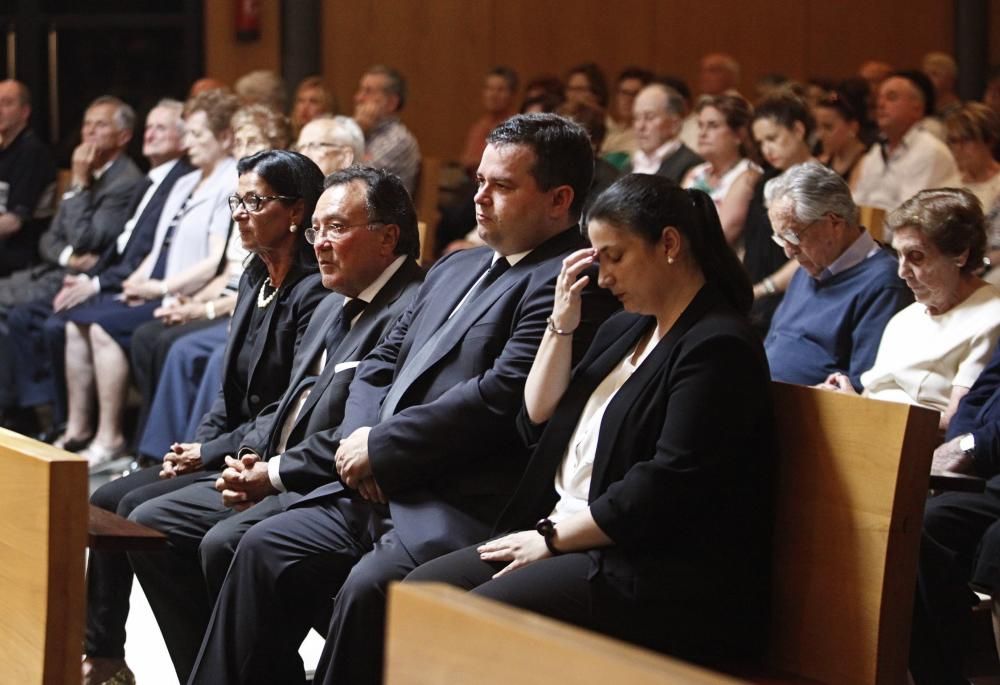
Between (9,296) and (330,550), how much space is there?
370cm

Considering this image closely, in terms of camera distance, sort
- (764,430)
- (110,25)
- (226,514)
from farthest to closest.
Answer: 1. (110,25)
2. (226,514)
3. (764,430)

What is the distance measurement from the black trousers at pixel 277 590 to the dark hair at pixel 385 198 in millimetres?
695

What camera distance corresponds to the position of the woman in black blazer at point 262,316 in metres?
3.61

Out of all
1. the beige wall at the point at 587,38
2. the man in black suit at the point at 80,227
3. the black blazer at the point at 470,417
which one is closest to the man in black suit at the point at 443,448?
the black blazer at the point at 470,417

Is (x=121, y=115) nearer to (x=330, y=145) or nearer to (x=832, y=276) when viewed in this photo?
(x=330, y=145)

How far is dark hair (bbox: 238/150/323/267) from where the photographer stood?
3.67 m

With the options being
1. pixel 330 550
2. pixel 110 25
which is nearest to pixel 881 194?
pixel 330 550

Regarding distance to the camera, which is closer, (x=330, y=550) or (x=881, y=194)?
(x=330, y=550)

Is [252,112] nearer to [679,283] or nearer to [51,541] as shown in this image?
[679,283]

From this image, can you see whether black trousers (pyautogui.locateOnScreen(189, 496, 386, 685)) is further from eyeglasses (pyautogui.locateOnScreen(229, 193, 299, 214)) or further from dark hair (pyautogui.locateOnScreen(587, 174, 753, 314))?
eyeglasses (pyautogui.locateOnScreen(229, 193, 299, 214))

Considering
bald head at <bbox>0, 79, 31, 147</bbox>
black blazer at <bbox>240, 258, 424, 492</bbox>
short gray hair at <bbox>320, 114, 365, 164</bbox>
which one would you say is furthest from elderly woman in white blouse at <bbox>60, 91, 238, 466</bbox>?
black blazer at <bbox>240, 258, 424, 492</bbox>

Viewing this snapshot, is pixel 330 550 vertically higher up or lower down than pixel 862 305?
lower down

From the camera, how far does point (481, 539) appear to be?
2.78 metres

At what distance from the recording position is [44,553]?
78.7 inches
